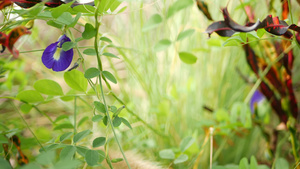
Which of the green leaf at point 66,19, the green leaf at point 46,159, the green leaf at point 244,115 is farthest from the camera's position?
the green leaf at point 244,115

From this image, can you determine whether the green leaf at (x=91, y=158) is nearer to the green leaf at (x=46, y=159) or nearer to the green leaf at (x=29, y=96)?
the green leaf at (x=46, y=159)

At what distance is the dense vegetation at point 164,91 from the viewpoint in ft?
1.36

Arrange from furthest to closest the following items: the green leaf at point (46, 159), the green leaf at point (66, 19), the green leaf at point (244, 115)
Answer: the green leaf at point (244, 115)
the green leaf at point (66, 19)
the green leaf at point (46, 159)

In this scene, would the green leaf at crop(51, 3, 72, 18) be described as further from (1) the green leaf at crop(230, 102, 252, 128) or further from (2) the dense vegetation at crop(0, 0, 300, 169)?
(1) the green leaf at crop(230, 102, 252, 128)

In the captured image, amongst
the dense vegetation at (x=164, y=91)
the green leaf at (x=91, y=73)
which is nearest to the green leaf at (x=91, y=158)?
the dense vegetation at (x=164, y=91)

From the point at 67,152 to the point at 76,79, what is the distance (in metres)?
0.12

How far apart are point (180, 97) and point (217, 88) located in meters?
0.13

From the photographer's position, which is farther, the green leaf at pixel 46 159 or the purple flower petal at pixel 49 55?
the purple flower petal at pixel 49 55

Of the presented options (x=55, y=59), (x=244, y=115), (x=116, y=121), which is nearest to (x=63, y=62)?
(x=55, y=59)

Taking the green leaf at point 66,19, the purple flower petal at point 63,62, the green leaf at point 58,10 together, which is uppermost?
the green leaf at point 58,10

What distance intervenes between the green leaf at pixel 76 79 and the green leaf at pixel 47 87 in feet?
0.13

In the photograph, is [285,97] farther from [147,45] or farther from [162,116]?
[147,45]

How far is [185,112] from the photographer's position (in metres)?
0.85

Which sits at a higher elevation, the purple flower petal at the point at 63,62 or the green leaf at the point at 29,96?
the purple flower petal at the point at 63,62
